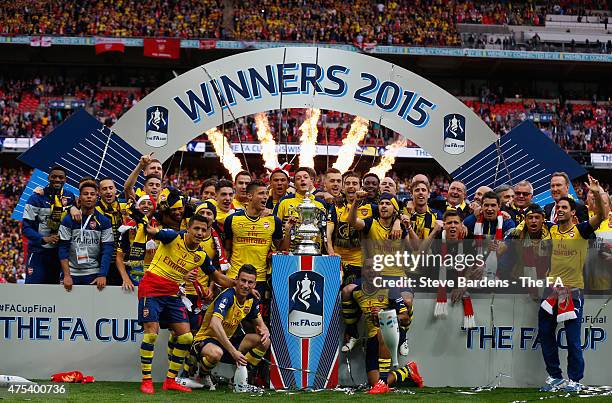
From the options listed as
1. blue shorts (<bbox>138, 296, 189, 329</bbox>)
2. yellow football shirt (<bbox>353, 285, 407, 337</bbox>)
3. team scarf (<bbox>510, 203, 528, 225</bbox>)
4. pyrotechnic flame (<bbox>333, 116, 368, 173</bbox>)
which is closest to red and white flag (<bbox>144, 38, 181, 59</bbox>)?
pyrotechnic flame (<bbox>333, 116, 368, 173</bbox>)

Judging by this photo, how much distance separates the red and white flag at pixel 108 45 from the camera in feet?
114

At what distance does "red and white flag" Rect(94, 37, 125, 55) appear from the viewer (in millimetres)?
34719

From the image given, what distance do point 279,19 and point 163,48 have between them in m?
5.45

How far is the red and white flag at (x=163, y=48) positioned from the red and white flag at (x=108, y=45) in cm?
90

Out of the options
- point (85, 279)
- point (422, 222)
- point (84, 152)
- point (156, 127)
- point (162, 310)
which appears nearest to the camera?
point (162, 310)

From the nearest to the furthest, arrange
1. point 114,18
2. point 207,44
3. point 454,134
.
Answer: point 454,134, point 207,44, point 114,18

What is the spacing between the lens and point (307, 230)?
9078 mm

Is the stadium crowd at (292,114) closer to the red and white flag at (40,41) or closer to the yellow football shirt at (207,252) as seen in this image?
the red and white flag at (40,41)

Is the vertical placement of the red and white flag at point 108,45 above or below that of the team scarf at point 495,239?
above

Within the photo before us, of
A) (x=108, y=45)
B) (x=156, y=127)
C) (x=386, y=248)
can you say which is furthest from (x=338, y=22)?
(x=386, y=248)

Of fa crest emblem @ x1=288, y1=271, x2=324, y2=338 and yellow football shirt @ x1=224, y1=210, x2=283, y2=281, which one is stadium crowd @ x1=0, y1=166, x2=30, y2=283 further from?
fa crest emblem @ x1=288, y1=271, x2=324, y2=338

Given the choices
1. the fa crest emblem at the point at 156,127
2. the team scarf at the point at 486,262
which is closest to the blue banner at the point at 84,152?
the fa crest emblem at the point at 156,127

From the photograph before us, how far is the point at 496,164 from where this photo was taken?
1308 cm

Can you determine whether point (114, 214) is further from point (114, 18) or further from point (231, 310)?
point (114, 18)
